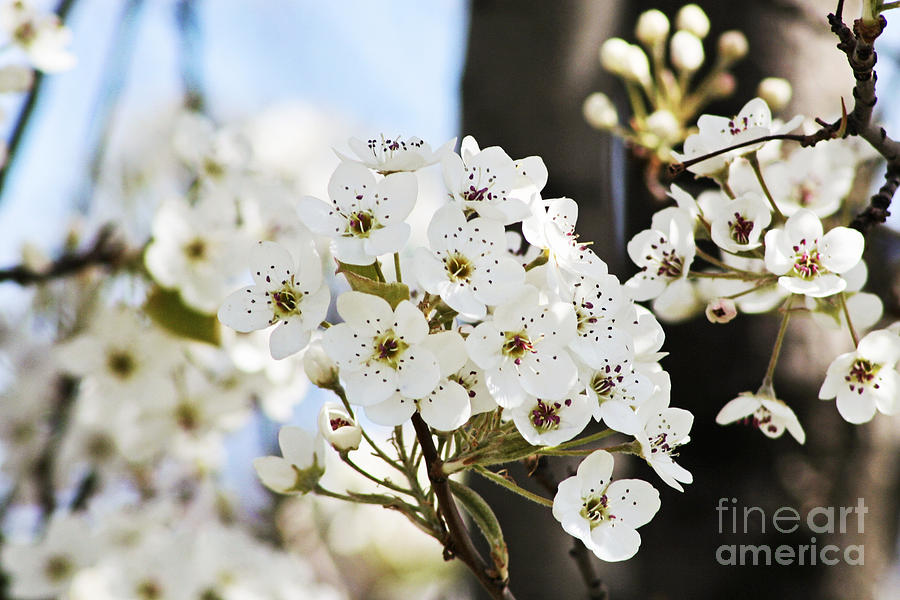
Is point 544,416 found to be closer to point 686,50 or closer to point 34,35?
point 686,50

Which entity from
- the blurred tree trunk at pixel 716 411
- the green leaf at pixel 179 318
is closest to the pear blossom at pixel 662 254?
the blurred tree trunk at pixel 716 411

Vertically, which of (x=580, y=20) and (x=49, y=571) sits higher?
(x=580, y=20)

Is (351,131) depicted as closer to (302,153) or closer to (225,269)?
(302,153)

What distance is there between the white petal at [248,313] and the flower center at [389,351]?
107mm

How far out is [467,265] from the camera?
1.80ft

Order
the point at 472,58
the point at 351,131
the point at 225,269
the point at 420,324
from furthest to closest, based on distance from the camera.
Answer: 1. the point at 351,131
2. the point at 472,58
3. the point at 225,269
4. the point at 420,324

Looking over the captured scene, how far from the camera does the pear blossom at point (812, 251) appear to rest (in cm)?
64

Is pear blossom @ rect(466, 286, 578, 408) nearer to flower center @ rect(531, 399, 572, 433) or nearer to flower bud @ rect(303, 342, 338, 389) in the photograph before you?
flower center @ rect(531, 399, 572, 433)

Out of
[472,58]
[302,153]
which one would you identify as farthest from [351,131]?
[472,58]

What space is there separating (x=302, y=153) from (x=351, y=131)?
373 mm

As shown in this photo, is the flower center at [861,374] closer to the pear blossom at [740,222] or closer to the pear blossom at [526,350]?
the pear blossom at [740,222]

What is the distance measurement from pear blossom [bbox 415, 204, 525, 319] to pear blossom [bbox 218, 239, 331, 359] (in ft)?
0.26

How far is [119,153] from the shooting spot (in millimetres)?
3188

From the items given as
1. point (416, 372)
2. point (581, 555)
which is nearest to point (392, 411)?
point (416, 372)
